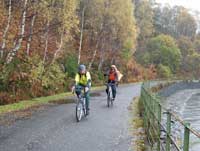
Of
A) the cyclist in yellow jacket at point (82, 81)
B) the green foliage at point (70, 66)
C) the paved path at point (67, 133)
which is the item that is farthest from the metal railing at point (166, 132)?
the green foliage at point (70, 66)

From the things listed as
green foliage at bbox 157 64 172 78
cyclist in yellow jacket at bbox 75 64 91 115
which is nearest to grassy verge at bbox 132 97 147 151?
cyclist in yellow jacket at bbox 75 64 91 115

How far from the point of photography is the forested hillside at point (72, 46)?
76.0ft

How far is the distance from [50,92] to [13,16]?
221 inches

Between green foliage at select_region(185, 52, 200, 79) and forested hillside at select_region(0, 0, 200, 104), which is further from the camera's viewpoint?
green foliage at select_region(185, 52, 200, 79)

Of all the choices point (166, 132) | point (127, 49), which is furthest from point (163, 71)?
point (166, 132)

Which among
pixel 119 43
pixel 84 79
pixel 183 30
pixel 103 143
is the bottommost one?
pixel 103 143

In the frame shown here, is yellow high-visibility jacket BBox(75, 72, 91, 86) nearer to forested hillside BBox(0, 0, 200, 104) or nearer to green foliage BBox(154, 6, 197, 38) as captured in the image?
forested hillside BBox(0, 0, 200, 104)

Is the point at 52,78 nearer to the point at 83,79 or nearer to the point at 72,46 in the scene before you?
the point at 83,79

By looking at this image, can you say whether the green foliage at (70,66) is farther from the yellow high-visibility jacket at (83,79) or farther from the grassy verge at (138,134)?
the yellow high-visibility jacket at (83,79)

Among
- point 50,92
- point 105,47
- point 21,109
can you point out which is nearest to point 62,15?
point 50,92

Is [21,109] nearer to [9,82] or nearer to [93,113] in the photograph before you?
[93,113]

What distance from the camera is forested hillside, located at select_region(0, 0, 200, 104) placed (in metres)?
23.2

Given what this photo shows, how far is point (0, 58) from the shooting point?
2175 cm

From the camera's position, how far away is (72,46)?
140 ft
